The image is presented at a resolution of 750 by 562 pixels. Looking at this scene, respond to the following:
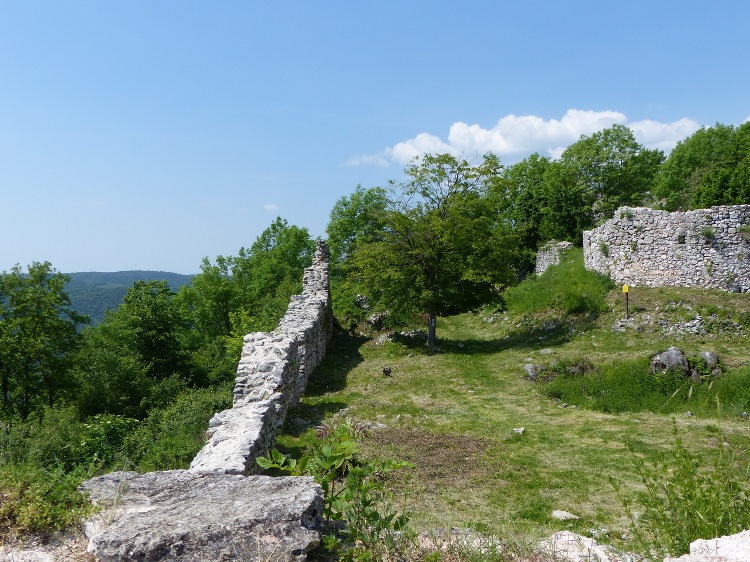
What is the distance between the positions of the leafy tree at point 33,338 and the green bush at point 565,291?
1997cm

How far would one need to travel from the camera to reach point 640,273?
19.9 m

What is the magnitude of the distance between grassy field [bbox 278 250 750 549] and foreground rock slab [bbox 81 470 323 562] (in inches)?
47.4

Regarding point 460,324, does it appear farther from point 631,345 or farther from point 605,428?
point 605,428

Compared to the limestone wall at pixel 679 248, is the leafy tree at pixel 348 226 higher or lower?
higher

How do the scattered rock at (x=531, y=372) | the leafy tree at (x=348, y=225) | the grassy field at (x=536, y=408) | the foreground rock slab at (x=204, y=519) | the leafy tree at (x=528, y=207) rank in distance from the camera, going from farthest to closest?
the leafy tree at (x=348, y=225), the leafy tree at (x=528, y=207), the scattered rock at (x=531, y=372), the grassy field at (x=536, y=408), the foreground rock slab at (x=204, y=519)

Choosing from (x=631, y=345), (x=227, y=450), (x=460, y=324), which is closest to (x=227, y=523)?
(x=227, y=450)

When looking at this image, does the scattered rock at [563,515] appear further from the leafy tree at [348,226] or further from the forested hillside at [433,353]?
the leafy tree at [348,226]

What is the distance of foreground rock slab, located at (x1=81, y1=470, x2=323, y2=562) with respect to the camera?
330cm

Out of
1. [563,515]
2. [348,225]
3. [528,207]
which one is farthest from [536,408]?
[348,225]

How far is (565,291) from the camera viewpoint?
846 inches

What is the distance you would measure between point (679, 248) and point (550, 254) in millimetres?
9286

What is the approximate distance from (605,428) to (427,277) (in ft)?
30.5

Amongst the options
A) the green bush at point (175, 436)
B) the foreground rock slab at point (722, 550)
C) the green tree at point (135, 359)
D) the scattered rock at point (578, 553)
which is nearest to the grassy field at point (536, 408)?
the scattered rock at point (578, 553)

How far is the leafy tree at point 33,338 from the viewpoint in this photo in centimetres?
2183
